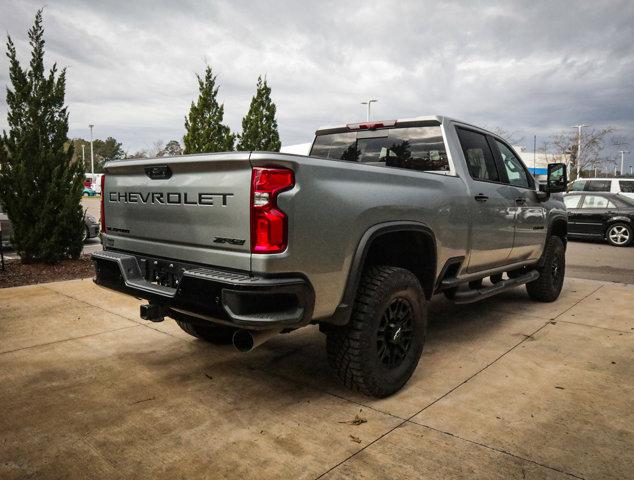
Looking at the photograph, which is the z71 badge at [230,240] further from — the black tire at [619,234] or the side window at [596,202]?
the side window at [596,202]

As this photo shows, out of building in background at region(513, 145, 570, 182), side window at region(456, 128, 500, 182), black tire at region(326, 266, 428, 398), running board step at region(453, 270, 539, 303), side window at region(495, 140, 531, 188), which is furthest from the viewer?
building in background at region(513, 145, 570, 182)

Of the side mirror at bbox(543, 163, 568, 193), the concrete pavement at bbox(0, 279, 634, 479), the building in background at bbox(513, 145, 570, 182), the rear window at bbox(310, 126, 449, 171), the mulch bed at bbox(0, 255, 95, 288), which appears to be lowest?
the concrete pavement at bbox(0, 279, 634, 479)

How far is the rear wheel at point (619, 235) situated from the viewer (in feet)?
41.9

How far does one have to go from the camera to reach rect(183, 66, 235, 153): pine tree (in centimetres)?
1230

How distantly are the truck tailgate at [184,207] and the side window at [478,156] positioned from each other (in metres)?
2.39

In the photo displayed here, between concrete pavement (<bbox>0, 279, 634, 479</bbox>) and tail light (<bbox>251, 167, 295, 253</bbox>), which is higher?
tail light (<bbox>251, 167, 295, 253</bbox>)

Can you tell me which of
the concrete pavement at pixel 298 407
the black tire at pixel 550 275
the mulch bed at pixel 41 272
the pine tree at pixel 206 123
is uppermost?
the pine tree at pixel 206 123

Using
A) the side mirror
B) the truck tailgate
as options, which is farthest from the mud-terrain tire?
the side mirror

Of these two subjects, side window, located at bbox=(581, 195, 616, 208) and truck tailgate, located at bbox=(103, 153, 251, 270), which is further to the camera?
side window, located at bbox=(581, 195, 616, 208)

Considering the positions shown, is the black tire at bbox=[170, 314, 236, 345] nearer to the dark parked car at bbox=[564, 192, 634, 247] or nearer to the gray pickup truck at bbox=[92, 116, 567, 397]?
the gray pickup truck at bbox=[92, 116, 567, 397]

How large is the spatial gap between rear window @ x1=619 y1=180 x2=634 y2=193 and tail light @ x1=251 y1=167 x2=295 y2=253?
18.8 m

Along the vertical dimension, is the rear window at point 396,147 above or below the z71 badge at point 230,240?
above

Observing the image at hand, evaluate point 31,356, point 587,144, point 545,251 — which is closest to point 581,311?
point 545,251

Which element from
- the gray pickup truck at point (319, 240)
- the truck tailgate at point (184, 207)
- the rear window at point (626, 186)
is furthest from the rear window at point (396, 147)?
the rear window at point (626, 186)
